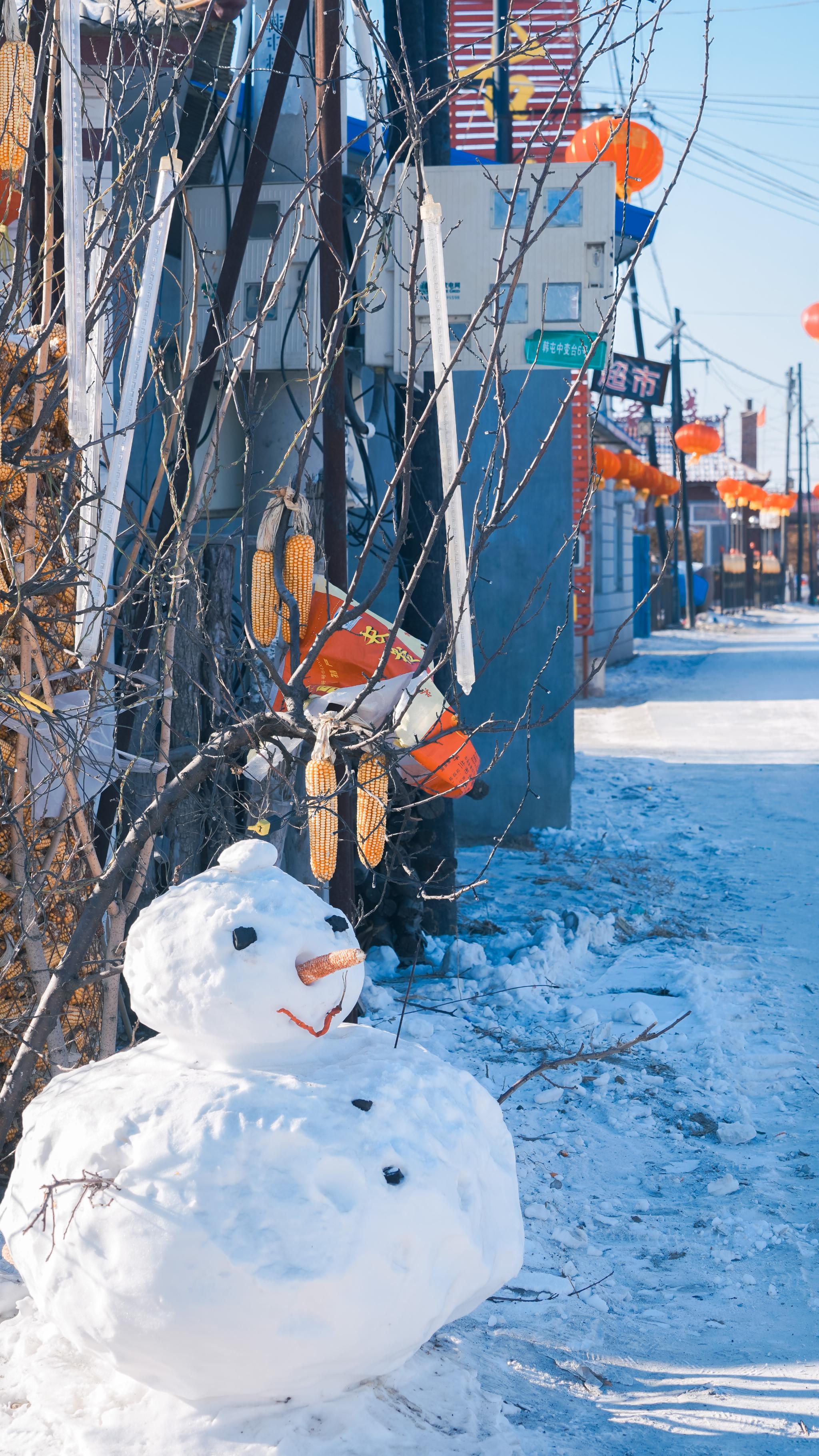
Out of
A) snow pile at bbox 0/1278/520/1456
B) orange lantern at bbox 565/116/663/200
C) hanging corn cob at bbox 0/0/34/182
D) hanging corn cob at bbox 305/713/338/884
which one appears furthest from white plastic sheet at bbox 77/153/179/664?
orange lantern at bbox 565/116/663/200

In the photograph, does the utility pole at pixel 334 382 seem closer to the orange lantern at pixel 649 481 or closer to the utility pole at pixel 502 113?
the utility pole at pixel 502 113

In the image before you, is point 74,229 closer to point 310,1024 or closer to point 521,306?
point 310,1024

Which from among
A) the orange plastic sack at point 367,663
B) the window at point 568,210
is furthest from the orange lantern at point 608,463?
the orange plastic sack at point 367,663

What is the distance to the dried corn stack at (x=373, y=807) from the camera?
2.83m

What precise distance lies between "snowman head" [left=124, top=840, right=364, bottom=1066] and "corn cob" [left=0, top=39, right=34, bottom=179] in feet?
6.49

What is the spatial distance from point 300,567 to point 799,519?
189 ft

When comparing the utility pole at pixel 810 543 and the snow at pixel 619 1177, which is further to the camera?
the utility pole at pixel 810 543

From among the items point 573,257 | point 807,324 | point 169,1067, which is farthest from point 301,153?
point 807,324

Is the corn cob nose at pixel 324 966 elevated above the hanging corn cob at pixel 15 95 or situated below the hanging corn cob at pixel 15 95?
below

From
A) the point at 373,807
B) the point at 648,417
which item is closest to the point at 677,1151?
the point at 373,807

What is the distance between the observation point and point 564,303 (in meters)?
5.80

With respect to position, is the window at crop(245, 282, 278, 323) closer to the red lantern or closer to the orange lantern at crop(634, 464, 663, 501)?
the red lantern

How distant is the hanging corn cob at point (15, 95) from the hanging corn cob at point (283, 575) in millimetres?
1119

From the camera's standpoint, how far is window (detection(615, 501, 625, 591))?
21.9 metres
